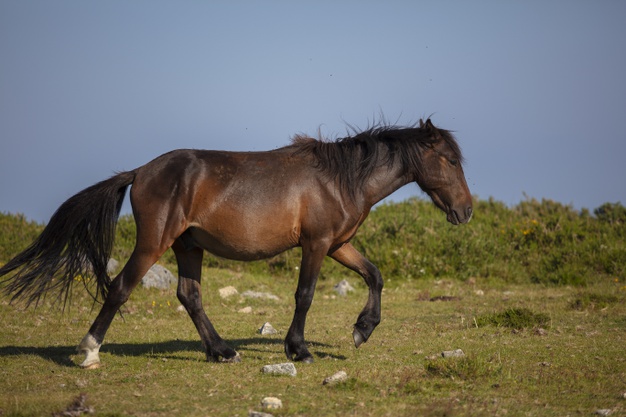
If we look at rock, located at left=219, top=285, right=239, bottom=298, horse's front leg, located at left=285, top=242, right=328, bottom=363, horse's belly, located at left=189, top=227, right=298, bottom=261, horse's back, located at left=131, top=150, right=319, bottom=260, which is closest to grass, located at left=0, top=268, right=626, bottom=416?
rock, located at left=219, top=285, right=239, bottom=298

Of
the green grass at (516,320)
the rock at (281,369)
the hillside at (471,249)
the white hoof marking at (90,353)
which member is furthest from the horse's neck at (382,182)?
the hillside at (471,249)

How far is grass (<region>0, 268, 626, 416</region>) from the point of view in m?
6.44

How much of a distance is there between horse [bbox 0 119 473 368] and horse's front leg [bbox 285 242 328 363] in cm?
1

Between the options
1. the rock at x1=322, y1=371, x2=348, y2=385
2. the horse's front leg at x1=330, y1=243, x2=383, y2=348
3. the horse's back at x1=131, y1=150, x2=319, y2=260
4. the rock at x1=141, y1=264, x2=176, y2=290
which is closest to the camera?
the rock at x1=322, y1=371, x2=348, y2=385

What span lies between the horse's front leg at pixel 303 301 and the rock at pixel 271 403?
2.28m

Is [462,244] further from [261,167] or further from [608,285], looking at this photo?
[261,167]

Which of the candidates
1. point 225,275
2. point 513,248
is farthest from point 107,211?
point 513,248

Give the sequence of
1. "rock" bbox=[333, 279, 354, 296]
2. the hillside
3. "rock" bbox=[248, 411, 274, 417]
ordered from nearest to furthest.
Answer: "rock" bbox=[248, 411, 274, 417] < "rock" bbox=[333, 279, 354, 296] < the hillside

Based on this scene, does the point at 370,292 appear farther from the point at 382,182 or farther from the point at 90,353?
the point at 90,353

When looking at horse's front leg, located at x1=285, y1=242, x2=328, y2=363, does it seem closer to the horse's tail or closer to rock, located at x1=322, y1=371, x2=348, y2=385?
rock, located at x1=322, y1=371, x2=348, y2=385

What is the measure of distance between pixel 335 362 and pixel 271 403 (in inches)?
92.2

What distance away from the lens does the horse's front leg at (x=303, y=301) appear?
339 inches

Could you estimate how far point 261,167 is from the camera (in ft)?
28.6

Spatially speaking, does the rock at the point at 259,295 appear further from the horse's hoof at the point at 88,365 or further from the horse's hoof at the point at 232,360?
the horse's hoof at the point at 88,365
